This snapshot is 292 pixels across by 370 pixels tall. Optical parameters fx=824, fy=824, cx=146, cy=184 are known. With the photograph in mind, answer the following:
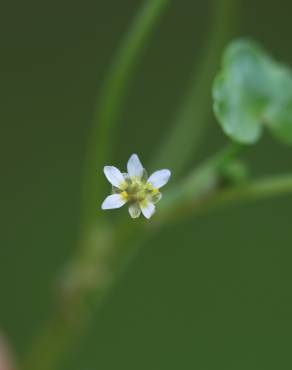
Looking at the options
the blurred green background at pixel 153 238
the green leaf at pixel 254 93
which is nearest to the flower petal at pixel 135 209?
the green leaf at pixel 254 93

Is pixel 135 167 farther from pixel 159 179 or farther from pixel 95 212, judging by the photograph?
pixel 95 212

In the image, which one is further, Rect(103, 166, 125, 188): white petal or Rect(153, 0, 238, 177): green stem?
Rect(153, 0, 238, 177): green stem

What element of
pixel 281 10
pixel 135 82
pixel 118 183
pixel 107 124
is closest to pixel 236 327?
pixel 135 82

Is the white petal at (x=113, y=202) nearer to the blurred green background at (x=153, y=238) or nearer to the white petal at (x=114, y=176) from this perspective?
the white petal at (x=114, y=176)

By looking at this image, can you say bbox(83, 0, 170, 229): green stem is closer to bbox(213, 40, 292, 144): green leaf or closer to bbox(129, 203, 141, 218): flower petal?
bbox(213, 40, 292, 144): green leaf

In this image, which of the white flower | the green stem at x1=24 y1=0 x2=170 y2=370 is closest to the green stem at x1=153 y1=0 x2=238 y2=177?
the green stem at x1=24 y1=0 x2=170 y2=370

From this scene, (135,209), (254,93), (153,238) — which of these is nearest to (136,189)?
(135,209)

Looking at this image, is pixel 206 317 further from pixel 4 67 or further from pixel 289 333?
pixel 4 67
